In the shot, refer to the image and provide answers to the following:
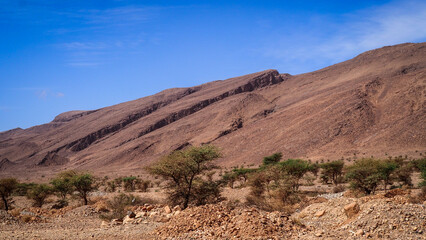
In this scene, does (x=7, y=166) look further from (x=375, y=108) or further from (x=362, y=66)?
(x=362, y=66)

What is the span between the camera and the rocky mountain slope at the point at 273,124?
5581cm

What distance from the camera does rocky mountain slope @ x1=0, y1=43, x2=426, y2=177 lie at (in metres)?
55.8

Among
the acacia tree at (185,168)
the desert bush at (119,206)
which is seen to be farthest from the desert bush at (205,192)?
the desert bush at (119,206)

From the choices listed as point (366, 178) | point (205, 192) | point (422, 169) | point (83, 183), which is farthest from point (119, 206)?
point (422, 169)

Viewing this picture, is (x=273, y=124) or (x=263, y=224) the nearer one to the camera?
(x=263, y=224)

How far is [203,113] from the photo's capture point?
10256 cm

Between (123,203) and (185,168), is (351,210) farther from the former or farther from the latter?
(123,203)

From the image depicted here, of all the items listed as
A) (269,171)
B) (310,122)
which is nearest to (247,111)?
(310,122)

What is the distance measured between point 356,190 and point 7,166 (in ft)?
359

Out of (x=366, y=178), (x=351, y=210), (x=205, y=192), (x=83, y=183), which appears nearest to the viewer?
(x=351, y=210)

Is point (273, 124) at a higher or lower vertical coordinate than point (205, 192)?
higher

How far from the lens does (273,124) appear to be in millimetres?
73688

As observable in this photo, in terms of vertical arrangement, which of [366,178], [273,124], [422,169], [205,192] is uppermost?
[273,124]

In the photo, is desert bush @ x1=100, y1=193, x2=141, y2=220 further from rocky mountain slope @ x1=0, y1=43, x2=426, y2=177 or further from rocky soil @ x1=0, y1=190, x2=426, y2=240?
rocky mountain slope @ x1=0, y1=43, x2=426, y2=177
